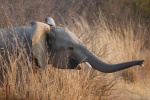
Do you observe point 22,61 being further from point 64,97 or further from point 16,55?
point 64,97

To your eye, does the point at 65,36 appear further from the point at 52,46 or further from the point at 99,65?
the point at 99,65

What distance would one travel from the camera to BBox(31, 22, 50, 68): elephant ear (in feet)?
19.8

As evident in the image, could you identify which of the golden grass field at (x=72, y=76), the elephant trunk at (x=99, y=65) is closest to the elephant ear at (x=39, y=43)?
the golden grass field at (x=72, y=76)

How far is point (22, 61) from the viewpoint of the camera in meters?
5.94

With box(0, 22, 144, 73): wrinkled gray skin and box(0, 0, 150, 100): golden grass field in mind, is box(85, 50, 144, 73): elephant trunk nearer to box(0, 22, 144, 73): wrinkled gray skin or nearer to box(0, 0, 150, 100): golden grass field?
box(0, 22, 144, 73): wrinkled gray skin

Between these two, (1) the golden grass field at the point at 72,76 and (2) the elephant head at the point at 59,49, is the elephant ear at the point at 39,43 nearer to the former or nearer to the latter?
(2) the elephant head at the point at 59,49

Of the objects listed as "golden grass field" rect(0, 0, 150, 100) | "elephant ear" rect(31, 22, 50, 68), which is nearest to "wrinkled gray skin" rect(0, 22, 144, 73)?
"elephant ear" rect(31, 22, 50, 68)

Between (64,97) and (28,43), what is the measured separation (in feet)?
2.76

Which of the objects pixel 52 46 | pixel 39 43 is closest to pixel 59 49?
pixel 52 46

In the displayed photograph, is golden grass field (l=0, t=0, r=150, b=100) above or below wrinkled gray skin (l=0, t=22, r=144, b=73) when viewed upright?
below

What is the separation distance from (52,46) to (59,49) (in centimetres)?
10

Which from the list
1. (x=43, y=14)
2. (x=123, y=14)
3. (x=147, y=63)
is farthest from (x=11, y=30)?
(x=123, y=14)

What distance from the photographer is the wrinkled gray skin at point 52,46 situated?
6.05 metres

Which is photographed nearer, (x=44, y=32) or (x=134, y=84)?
(x=44, y=32)
